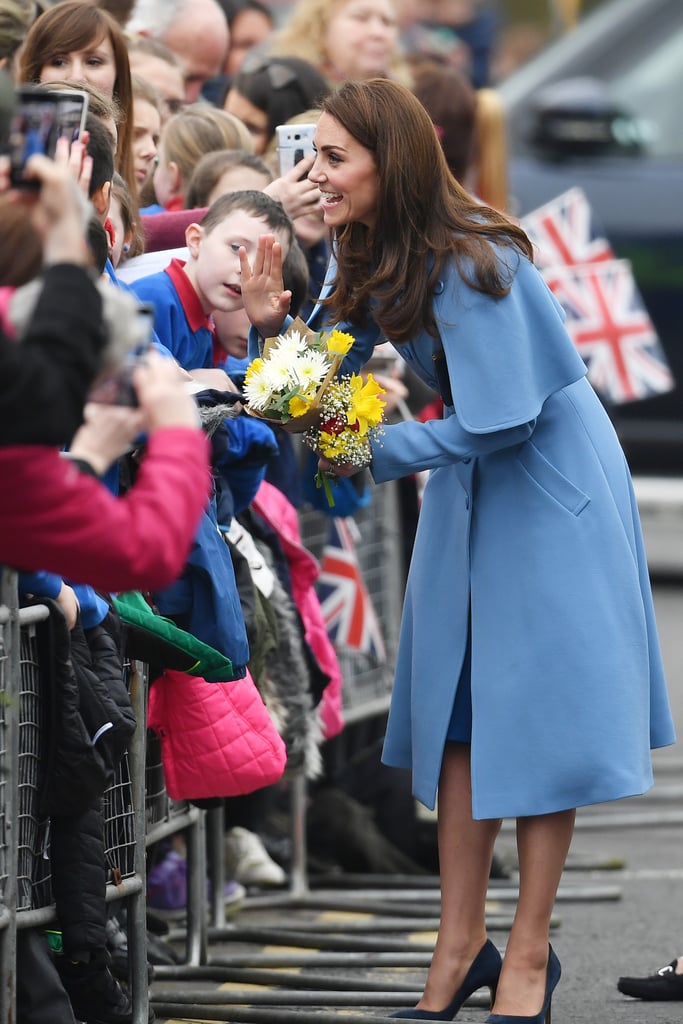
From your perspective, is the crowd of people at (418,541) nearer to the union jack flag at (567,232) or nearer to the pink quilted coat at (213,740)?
the pink quilted coat at (213,740)

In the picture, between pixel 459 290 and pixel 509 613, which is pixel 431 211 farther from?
pixel 509 613

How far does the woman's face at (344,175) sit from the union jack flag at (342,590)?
6.64 ft

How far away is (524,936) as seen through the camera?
4.17 meters

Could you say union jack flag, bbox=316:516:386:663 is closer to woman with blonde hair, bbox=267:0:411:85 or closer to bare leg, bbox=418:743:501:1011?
woman with blonde hair, bbox=267:0:411:85

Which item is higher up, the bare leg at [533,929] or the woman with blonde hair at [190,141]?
the woman with blonde hair at [190,141]

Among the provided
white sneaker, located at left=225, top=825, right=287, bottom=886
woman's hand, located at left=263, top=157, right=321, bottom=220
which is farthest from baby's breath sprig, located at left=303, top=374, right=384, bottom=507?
white sneaker, located at left=225, top=825, right=287, bottom=886

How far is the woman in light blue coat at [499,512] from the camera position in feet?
13.4

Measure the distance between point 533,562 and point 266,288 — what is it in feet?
2.55

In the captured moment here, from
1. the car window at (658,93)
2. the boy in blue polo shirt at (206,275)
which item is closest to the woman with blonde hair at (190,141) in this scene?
the boy in blue polo shirt at (206,275)

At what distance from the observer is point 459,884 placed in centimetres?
429

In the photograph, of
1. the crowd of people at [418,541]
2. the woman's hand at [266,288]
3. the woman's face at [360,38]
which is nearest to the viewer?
the crowd of people at [418,541]

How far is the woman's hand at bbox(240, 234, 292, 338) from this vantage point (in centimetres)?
423

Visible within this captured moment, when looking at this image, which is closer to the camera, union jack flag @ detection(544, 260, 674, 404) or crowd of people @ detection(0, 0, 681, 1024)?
crowd of people @ detection(0, 0, 681, 1024)

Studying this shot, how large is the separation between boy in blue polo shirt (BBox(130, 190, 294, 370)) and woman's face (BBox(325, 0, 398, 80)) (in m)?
2.61
